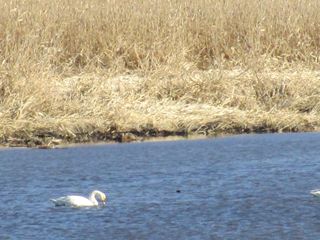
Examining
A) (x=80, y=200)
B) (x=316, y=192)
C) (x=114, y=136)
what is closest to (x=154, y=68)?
(x=114, y=136)

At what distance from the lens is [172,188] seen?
392 inches

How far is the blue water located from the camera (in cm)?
840

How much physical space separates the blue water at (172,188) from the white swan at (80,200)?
52 mm

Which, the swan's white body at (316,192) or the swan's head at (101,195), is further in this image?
the swan's white body at (316,192)

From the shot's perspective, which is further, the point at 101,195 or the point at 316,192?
the point at 316,192

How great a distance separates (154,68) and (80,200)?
5383 millimetres

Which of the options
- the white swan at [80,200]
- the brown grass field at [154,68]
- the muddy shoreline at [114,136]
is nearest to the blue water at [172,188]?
the white swan at [80,200]

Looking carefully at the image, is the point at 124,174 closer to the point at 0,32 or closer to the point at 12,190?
the point at 12,190

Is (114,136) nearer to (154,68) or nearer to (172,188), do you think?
(154,68)

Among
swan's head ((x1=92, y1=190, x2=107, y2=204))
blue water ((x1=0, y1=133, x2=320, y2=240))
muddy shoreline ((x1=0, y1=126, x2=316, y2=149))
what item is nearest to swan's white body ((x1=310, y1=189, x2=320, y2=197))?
blue water ((x1=0, y1=133, x2=320, y2=240))

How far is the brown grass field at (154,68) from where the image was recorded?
12656 mm

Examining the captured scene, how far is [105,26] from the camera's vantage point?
1519cm

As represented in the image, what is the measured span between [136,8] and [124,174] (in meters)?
5.86

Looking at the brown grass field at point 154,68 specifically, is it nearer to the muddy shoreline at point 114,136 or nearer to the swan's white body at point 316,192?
the muddy shoreline at point 114,136
